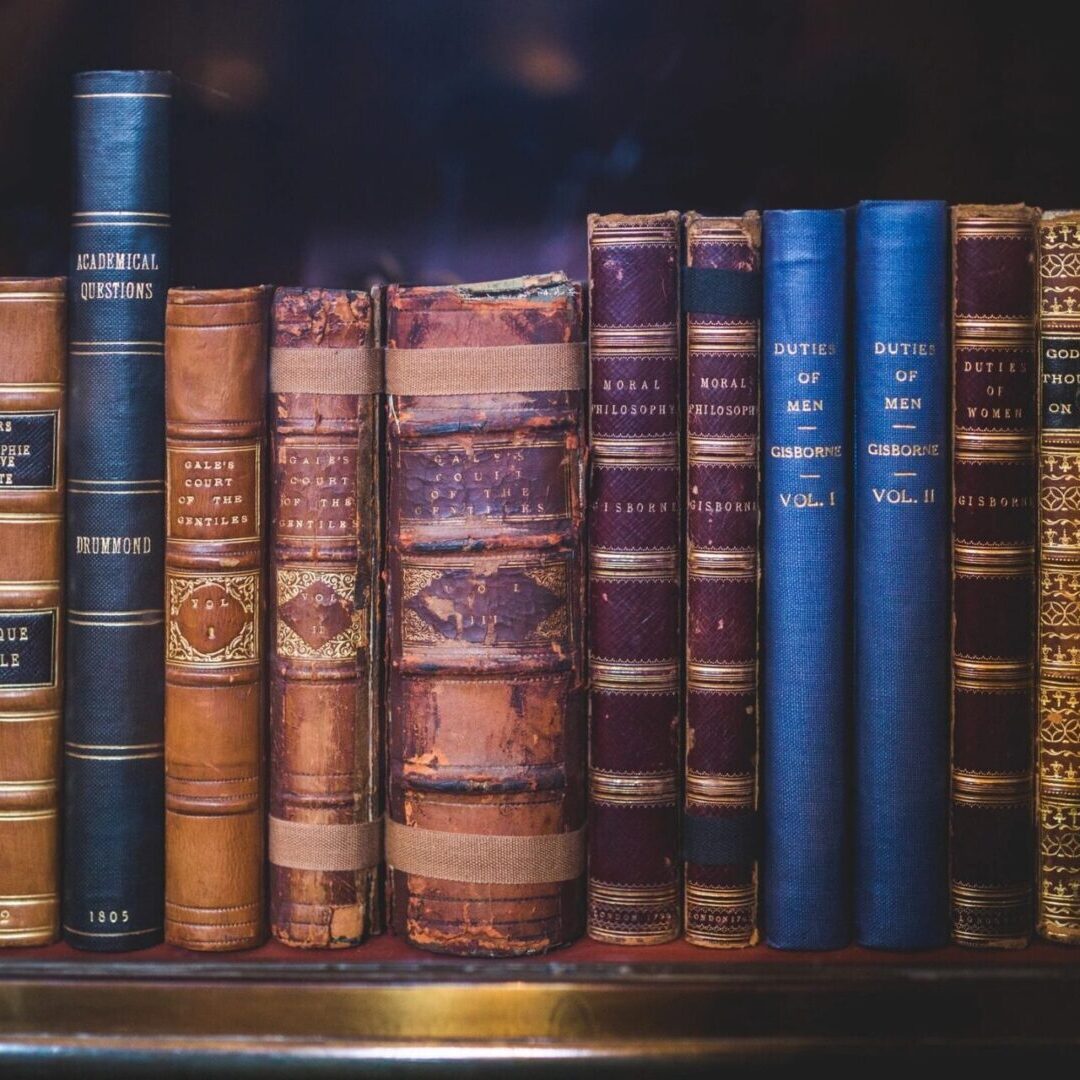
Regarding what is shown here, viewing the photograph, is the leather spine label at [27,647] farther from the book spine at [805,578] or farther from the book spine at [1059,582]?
the book spine at [1059,582]

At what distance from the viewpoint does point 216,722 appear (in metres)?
0.87

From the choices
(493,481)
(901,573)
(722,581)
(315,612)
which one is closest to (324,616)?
(315,612)

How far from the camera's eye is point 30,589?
2.87 ft

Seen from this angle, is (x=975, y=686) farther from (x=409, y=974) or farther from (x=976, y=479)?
(x=409, y=974)

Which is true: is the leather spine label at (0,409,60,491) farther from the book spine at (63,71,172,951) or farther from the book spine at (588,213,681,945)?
the book spine at (588,213,681,945)

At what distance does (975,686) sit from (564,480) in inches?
11.1

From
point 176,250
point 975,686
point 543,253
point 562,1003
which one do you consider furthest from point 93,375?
point 975,686

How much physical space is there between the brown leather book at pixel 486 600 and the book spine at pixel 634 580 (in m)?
0.02

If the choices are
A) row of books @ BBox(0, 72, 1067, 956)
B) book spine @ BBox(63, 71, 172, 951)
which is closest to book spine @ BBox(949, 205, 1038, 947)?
row of books @ BBox(0, 72, 1067, 956)

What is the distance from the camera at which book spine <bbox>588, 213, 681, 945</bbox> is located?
0.86 meters

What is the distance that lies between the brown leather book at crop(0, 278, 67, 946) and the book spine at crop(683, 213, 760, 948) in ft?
1.30

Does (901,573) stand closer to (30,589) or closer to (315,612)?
(315,612)

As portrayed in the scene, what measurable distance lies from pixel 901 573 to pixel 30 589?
21.2 inches

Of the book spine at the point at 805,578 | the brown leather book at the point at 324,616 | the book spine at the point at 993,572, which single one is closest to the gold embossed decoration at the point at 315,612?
the brown leather book at the point at 324,616
